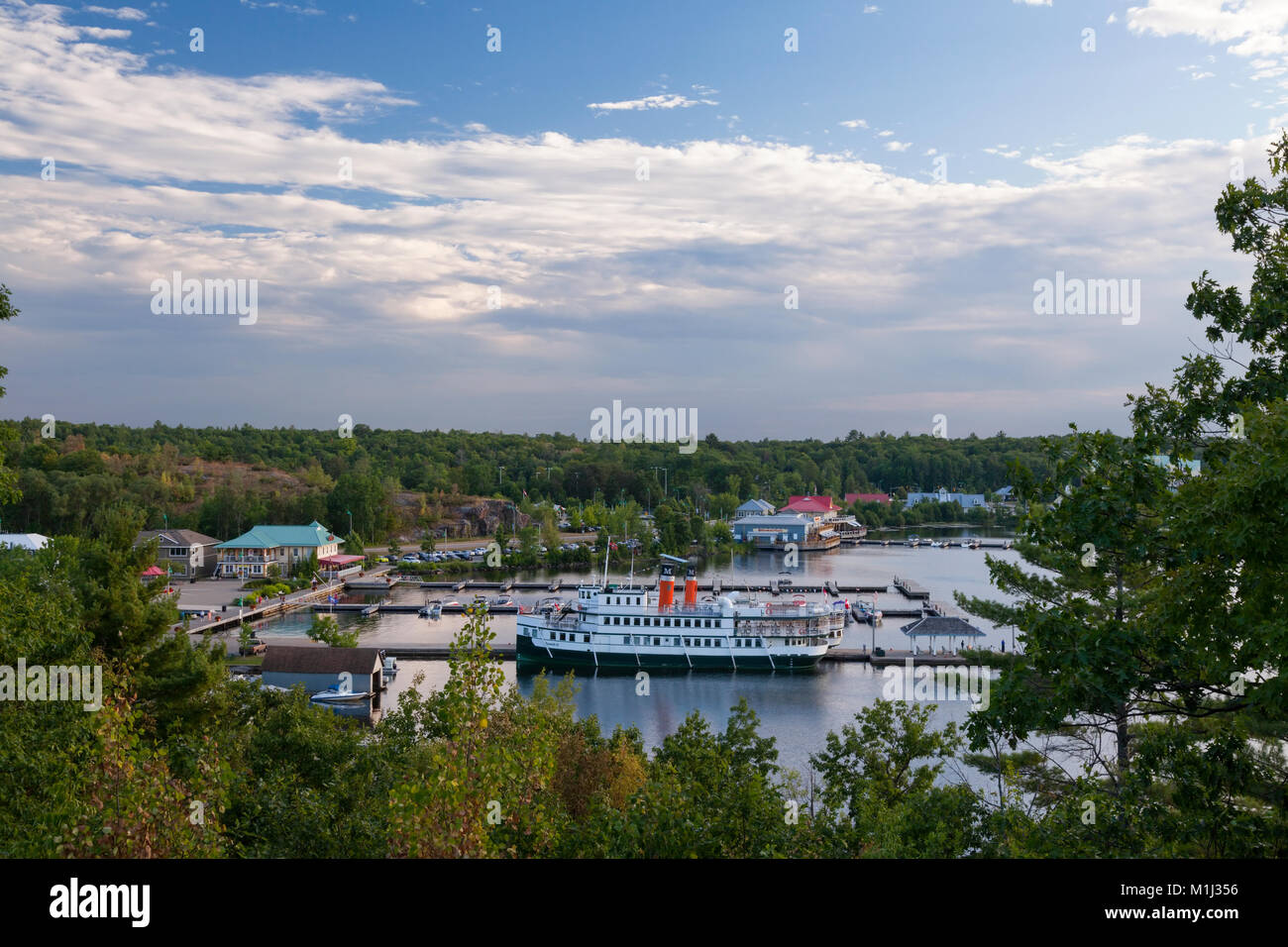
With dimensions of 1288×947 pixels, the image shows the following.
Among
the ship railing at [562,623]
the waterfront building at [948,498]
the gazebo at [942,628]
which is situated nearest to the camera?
the gazebo at [942,628]

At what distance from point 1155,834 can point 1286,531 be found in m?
1.54

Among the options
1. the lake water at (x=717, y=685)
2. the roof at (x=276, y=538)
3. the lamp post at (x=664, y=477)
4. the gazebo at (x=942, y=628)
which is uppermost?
the lamp post at (x=664, y=477)

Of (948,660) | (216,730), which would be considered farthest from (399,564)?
(216,730)

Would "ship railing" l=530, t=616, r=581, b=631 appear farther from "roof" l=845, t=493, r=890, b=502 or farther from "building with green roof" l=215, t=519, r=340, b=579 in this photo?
"roof" l=845, t=493, r=890, b=502

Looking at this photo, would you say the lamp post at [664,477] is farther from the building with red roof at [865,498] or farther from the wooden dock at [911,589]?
the wooden dock at [911,589]

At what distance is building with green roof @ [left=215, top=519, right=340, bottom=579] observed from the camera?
34.1 m

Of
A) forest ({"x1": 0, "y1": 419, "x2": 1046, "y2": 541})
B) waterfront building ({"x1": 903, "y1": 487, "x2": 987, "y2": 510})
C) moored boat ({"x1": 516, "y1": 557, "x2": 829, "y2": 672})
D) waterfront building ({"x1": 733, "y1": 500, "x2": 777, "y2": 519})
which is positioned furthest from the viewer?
waterfront building ({"x1": 903, "y1": 487, "x2": 987, "y2": 510})

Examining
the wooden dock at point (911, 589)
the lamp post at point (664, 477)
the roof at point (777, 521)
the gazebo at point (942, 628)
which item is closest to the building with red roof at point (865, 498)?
the roof at point (777, 521)

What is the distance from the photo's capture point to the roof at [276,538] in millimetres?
34156

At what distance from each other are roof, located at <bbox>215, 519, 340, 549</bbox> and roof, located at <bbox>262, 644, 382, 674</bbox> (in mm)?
18183

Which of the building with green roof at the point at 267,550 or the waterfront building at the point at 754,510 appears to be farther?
the waterfront building at the point at 754,510

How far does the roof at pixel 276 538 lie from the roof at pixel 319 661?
716 inches

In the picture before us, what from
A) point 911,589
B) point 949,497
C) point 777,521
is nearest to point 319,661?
point 911,589

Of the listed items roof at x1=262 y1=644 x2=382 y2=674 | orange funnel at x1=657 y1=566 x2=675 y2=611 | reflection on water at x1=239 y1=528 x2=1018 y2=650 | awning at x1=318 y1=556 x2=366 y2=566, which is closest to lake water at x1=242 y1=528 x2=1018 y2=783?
reflection on water at x1=239 y1=528 x2=1018 y2=650
